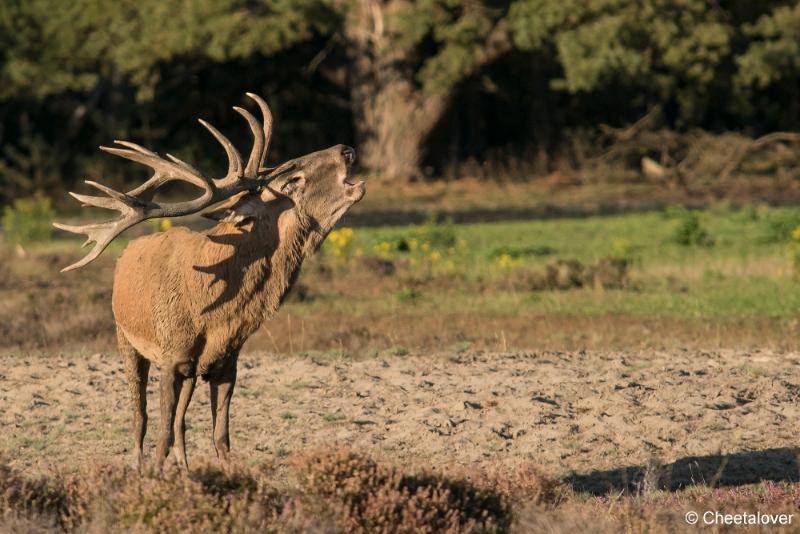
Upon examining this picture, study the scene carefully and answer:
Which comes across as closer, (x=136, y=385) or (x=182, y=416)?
(x=182, y=416)

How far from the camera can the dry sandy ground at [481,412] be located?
9.49 metres

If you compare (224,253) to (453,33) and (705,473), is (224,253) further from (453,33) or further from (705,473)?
(453,33)

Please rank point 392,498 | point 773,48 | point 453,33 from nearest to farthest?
point 392,498
point 453,33
point 773,48

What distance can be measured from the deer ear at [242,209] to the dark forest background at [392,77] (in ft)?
72.5

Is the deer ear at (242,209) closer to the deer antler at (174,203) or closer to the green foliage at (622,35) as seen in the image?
the deer antler at (174,203)

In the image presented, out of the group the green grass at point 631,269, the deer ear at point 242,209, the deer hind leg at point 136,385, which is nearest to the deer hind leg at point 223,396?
the deer hind leg at point 136,385

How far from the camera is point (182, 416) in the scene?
27.7 ft

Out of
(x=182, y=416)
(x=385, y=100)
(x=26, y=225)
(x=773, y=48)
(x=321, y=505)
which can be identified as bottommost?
(x=26, y=225)

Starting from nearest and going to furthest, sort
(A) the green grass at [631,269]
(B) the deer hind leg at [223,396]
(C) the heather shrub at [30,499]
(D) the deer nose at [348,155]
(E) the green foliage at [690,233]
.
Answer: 1. (C) the heather shrub at [30,499]
2. (D) the deer nose at [348,155]
3. (B) the deer hind leg at [223,396]
4. (A) the green grass at [631,269]
5. (E) the green foliage at [690,233]

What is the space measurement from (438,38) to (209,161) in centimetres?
818

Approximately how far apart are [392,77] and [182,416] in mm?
26053

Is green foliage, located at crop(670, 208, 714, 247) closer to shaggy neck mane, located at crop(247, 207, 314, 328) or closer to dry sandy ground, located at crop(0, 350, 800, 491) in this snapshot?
dry sandy ground, located at crop(0, 350, 800, 491)

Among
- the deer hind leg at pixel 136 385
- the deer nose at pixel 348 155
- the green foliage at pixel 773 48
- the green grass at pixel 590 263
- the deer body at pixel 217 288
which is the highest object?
the green foliage at pixel 773 48

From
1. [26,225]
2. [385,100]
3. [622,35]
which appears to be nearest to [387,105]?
[385,100]
